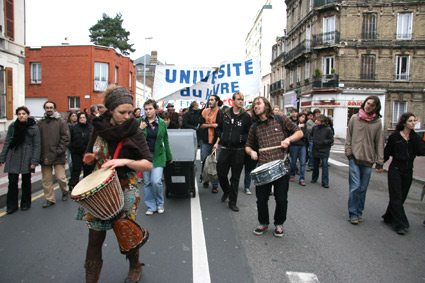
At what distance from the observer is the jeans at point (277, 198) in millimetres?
4418

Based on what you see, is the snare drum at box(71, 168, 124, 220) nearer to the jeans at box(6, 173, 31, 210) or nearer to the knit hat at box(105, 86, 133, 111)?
the knit hat at box(105, 86, 133, 111)

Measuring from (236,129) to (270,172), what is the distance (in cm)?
182

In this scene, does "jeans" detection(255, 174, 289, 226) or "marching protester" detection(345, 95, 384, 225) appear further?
"marching protester" detection(345, 95, 384, 225)

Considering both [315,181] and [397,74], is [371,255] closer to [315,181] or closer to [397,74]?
[315,181]

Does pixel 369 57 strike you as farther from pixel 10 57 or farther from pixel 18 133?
pixel 18 133

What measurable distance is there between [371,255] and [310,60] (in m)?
33.5

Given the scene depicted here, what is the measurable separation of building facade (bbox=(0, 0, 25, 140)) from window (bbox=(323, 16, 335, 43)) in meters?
26.2

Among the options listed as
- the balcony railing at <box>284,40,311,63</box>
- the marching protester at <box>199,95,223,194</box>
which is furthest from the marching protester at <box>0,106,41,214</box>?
the balcony railing at <box>284,40,311,63</box>

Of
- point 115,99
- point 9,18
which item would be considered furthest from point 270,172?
point 9,18

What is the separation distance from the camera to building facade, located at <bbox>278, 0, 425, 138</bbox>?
99.5 ft

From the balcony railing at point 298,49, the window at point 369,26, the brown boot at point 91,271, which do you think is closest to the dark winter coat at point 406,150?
the brown boot at point 91,271

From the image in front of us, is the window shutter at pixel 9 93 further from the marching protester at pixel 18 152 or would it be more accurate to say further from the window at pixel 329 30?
the window at pixel 329 30

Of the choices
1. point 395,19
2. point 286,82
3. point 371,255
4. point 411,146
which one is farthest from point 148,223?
point 286,82

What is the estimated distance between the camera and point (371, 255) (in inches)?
157
